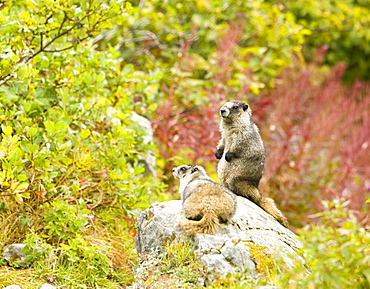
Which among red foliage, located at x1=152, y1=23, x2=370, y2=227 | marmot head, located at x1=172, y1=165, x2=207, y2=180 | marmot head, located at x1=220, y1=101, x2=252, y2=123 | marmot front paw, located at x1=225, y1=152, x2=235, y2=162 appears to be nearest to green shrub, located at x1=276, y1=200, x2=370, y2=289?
marmot head, located at x1=172, y1=165, x2=207, y2=180

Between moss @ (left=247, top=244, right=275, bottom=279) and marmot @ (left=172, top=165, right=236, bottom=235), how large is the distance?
36cm

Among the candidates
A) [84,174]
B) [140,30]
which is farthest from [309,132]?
[84,174]

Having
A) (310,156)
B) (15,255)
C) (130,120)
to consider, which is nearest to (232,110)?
(130,120)

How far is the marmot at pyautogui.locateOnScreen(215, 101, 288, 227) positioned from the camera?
17.4ft

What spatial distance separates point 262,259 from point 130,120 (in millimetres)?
2759

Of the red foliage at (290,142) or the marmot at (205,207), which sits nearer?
the marmot at (205,207)

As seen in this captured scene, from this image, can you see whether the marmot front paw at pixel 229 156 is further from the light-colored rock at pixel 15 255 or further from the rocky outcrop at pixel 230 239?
the light-colored rock at pixel 15 255

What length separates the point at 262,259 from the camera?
13.0ft

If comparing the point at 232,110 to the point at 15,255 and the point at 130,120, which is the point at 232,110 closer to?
the point at 130,120

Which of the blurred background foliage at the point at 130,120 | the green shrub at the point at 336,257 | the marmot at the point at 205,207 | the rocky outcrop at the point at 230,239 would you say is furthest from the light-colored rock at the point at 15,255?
the green shrub at the point at 336,257

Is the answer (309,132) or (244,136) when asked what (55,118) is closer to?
(244,136)

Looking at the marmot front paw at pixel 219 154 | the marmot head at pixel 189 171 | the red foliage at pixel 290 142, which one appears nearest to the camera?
the marmot head at pixel 189 171

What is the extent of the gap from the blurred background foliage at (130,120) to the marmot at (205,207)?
904 mm

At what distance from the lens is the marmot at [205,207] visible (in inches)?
165
